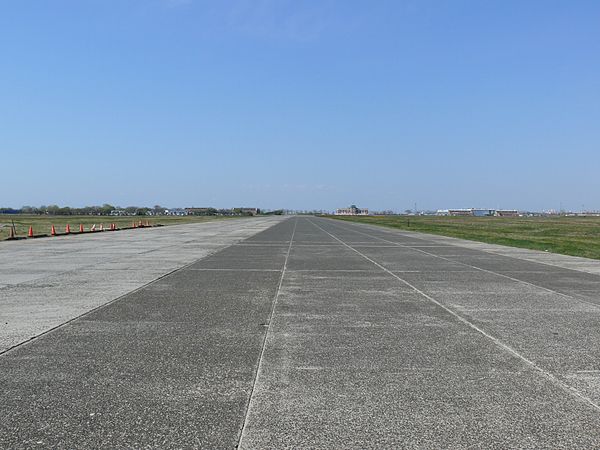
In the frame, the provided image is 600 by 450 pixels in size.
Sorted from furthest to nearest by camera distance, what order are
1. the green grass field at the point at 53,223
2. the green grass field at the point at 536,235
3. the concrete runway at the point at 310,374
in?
the green grass field at the point at 53,223
the green grass field at the point at 536,235
the concrete runway at the point at 310,374

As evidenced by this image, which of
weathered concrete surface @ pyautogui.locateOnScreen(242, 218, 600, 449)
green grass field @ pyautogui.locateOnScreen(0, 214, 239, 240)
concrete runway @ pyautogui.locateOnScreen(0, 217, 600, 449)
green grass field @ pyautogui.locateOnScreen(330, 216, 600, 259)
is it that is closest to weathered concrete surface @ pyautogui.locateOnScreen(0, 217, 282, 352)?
concrete runway @ pyautogui.locateOnScreen(0, 217, 600, 449)

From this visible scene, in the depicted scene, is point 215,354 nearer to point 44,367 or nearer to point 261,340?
point 261,340

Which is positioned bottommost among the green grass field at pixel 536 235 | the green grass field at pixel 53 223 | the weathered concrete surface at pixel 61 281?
the weathered concrete surface at pixel 61 281

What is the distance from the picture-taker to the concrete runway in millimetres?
4020

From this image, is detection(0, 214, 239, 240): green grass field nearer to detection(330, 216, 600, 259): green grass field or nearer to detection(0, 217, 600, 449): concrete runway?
detection(0, 217, 600, 449): concrete runway

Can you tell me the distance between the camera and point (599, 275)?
14961 millimetres

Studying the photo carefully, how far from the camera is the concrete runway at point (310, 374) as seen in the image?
4.02 metres

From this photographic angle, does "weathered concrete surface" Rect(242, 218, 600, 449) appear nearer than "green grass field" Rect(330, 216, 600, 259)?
Yes

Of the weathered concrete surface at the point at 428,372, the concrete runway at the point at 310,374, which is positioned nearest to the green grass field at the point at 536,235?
the weathered concrete surface at the point at 428,372

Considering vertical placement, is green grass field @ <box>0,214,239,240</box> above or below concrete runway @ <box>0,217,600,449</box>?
above

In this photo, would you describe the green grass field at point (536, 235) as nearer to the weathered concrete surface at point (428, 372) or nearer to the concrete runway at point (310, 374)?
the weathered concrete surface at point (428, 372)

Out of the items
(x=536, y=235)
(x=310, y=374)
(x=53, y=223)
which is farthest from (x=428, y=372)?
(x=53, y=223)

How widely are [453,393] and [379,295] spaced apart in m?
6.10

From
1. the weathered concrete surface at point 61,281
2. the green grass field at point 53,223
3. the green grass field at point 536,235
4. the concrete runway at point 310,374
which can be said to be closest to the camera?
the concrete runway at point 310,374
